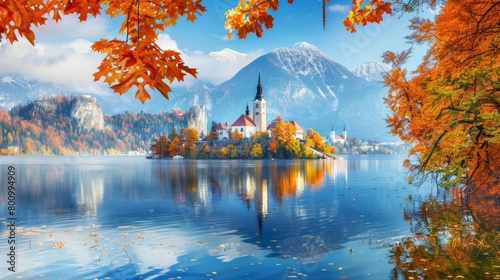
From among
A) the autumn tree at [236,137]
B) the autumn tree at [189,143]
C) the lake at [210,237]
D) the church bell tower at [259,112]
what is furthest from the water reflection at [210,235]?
the church bell tower at [259,112]

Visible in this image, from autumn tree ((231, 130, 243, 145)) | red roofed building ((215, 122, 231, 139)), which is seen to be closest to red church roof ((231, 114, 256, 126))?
red roofed building ((215, 122, 231, 139))

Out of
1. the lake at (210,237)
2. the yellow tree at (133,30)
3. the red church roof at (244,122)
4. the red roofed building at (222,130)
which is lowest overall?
the lake at (210,237)

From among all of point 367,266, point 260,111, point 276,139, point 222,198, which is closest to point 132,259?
point 367,266

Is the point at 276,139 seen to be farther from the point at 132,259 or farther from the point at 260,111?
the point at 132,259

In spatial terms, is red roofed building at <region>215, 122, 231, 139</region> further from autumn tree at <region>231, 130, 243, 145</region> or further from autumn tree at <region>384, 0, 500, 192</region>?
autumn tree at <region>384, 0, 500, 192</region>

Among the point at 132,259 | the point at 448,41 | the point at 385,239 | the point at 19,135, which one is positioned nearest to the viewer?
the point at 448,41

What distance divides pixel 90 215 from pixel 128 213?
196 centimetres

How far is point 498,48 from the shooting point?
29.3ft

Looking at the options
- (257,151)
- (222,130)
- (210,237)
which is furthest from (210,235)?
(222,130)

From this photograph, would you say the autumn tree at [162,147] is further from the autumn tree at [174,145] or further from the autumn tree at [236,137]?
the autumn tree at [236,137]

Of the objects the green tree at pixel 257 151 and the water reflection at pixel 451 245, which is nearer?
the water reflection at pixel 451 245

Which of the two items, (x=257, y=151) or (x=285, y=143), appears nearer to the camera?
(x=285, y=143)

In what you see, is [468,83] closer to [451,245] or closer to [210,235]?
[451,245]

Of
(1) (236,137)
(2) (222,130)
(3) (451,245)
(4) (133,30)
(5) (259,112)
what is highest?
(5) (259,112)
